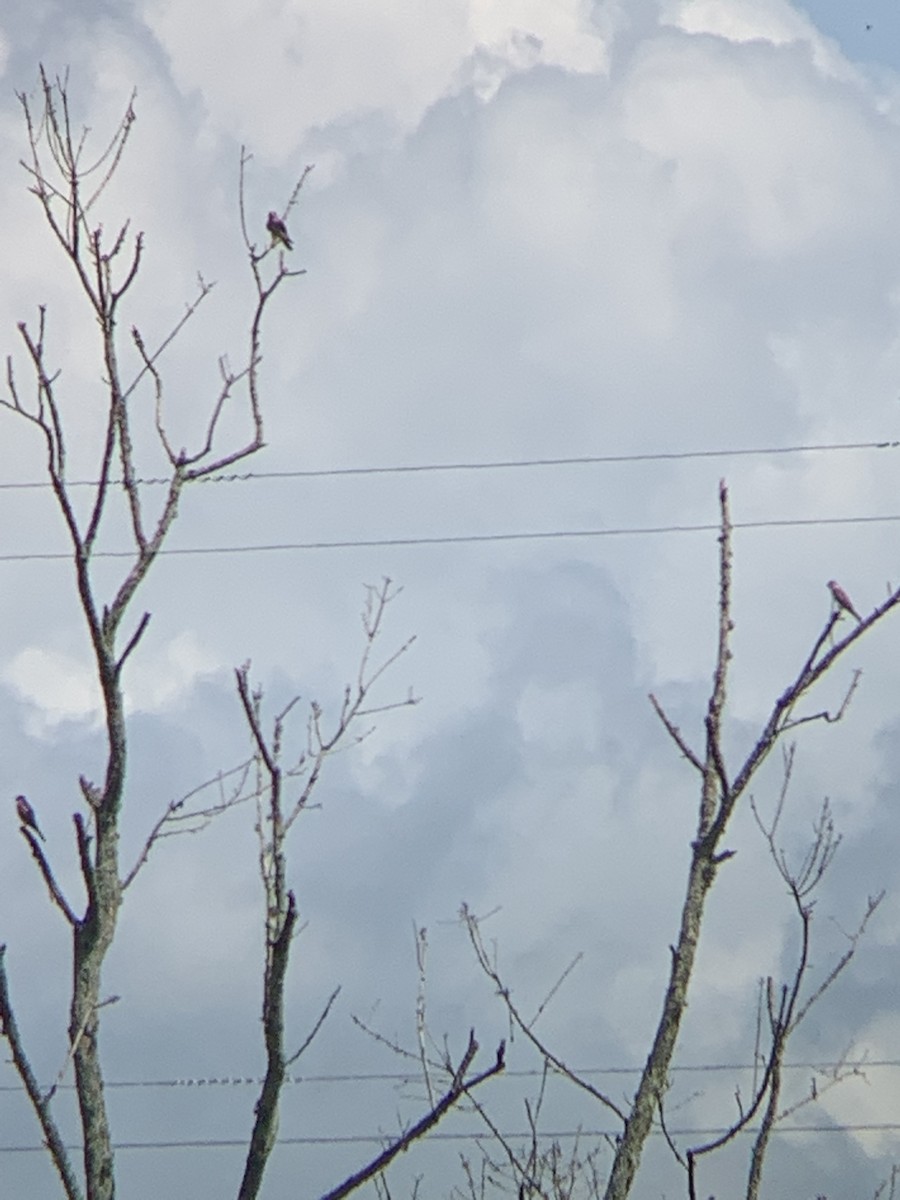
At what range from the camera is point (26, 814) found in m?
4.02

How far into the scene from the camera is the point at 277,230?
20.9ft

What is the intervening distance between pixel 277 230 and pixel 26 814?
9.93 ft

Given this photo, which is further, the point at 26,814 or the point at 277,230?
the point at 277,230

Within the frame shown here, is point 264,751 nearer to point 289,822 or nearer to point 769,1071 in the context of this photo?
point 289,822

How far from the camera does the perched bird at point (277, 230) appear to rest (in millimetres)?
6230

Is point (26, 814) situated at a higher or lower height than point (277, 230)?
lower

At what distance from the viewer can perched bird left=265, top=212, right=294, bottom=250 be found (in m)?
6.23

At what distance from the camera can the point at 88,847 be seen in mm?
4293

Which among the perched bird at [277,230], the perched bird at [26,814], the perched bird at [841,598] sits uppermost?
the perched bird at [277,230]

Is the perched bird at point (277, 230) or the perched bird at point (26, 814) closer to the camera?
the perched bird at point (26, 814)

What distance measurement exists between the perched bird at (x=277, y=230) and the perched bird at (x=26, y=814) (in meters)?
2.77

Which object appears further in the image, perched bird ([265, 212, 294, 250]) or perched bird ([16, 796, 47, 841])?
perched bird ([265, 212, 294, 250])

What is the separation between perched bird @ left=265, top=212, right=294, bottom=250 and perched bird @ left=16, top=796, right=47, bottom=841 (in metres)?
2.77

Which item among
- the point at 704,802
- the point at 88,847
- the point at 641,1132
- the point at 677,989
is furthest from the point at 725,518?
the point at 88,847
